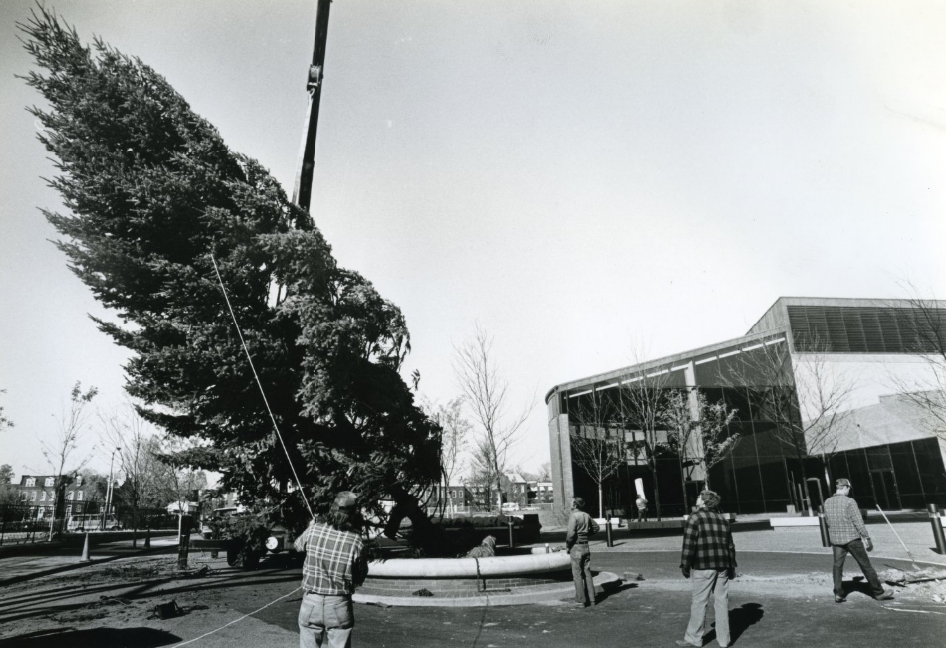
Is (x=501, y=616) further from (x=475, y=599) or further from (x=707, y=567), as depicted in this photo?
(x=707, y=567)

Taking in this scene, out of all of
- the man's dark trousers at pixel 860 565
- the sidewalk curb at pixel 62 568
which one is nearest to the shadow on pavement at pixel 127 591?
the sidewalk curb at pixel 62 568

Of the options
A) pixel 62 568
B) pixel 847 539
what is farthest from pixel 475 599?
pixel 62 568

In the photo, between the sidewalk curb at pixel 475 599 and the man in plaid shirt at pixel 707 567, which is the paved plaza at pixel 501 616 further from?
the man in plaid shirt at pixel 707 567

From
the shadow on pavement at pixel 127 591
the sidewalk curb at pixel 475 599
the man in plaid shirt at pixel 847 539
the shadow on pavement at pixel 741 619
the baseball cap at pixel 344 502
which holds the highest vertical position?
the baseball cap at pixel 344 502

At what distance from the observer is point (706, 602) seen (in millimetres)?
6227

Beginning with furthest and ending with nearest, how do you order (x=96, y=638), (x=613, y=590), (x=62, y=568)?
(x=62, y=568)
(x=613, y=590)
(x=96, y=638)

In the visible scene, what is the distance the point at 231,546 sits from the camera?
47.2 ft

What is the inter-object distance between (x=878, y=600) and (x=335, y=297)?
10504mm

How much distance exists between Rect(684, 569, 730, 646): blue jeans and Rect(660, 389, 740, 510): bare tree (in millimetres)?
22508

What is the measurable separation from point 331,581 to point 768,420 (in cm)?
Answer: 3262

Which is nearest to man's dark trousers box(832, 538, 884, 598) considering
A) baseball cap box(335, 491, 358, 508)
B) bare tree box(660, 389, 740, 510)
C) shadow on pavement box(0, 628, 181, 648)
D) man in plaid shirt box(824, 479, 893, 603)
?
man in plaid shirt box(824, 479, 893, 603)

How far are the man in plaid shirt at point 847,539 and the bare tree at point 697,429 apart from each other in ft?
65.4

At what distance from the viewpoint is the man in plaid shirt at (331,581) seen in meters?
4.45

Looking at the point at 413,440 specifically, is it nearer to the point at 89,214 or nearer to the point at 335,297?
the point at 335,297
